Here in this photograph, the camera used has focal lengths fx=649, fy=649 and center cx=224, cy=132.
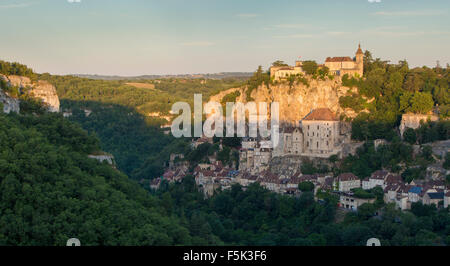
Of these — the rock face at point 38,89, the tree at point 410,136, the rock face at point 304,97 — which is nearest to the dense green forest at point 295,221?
the tree at point 410,136

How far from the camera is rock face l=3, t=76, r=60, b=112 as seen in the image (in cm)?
3344

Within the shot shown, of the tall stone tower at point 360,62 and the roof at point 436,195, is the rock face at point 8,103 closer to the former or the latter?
the roof at point 436,195

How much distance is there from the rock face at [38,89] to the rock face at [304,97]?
1591 centimetres

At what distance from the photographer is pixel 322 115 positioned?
3972 cm

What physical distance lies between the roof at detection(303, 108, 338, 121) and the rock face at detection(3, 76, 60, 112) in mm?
15165

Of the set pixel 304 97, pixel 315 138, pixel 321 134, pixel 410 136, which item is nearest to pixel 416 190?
pixel 410 136

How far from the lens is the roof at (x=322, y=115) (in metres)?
39.3

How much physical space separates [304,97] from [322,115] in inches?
210

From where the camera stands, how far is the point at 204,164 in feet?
144

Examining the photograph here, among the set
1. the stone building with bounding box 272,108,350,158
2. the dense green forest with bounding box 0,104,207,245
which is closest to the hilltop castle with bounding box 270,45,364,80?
the stone building with bounding box 272,108,350,158

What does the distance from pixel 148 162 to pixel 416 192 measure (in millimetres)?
25252

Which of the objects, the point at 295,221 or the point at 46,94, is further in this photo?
the point at 46,94

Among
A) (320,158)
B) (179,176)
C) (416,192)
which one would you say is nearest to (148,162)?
(179,176)

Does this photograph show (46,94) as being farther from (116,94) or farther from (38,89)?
(116,94)
